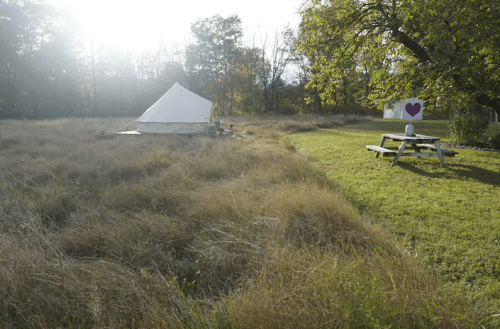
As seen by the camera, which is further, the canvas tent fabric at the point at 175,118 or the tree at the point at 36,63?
the tree at the point at 36,63

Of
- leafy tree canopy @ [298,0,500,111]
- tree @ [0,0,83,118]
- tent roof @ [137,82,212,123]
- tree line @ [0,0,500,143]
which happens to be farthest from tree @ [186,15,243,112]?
leafy tree canopy @ [298,0,500,111]

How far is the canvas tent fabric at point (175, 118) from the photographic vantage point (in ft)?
50.7

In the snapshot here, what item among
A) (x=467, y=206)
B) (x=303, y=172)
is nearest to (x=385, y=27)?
(x=303, y=172)

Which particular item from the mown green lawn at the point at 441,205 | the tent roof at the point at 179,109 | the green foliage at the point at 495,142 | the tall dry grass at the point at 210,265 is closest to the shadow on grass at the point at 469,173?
the mown green lawn at the point at 441,205

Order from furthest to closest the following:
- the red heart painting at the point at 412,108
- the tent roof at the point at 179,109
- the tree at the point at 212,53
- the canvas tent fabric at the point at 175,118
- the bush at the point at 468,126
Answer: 1. the tree at the point at 212,53
2. the tent roof at the point at 179,109
3. the canvas tent fabric at the point at 175,118
4. the bush at the point at 468,126
5. the red heart painting at the point at 412,108

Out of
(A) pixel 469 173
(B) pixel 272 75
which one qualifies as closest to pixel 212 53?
(B) pixel 272 75

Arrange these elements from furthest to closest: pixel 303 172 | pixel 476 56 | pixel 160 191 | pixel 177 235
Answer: pixel 476 56
pixel 303 172
pixel 160 191
pixel 177 235

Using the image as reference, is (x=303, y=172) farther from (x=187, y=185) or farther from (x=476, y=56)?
(x=476, y=56)

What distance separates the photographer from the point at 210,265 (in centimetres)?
269

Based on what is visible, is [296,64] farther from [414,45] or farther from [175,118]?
[414,45]

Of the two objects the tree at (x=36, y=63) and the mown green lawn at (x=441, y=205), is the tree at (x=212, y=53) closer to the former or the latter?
the tree at (x=36, y=63)

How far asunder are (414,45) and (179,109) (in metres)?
11.5

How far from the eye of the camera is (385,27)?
326 inches

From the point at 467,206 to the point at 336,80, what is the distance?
A: 20.7ft
